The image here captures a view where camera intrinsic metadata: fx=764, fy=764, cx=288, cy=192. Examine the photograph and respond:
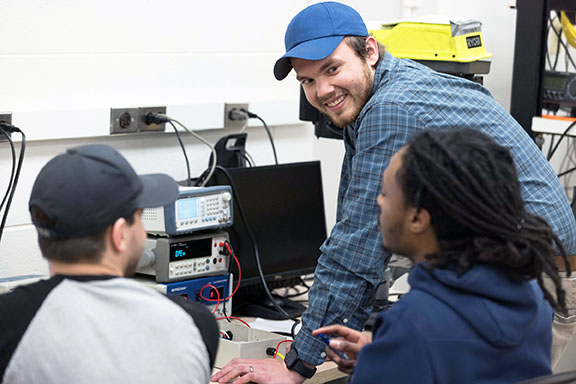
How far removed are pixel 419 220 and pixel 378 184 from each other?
1.48 feet

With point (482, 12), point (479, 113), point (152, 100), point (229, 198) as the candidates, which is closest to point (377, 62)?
point (479, 113)

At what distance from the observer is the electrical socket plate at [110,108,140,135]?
251cm

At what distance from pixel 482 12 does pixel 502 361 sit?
280cm

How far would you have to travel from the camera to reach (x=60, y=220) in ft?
4.03

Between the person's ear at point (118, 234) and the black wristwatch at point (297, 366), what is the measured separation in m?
0.68

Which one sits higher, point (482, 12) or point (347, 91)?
point (482, 12)

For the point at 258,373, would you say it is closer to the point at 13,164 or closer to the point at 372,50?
the point at 372,50

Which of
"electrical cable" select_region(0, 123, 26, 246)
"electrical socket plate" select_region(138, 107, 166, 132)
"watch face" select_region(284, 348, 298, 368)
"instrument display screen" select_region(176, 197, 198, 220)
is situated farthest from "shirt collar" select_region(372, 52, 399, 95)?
"electrical cable" select_region(0, 123, 26, 246)

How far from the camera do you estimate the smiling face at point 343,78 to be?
1.99 m

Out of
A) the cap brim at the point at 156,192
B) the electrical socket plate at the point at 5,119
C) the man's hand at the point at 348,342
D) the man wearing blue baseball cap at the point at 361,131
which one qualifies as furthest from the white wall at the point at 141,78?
the man's hand at the point at 348,342

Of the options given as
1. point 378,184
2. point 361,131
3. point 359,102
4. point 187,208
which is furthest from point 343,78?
point 187,208

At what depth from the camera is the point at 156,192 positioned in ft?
4.49

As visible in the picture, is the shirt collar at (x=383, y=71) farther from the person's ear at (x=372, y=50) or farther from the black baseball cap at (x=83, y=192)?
the black baseball cap at (x=83, y=192)

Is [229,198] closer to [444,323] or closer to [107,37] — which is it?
[107,37]
